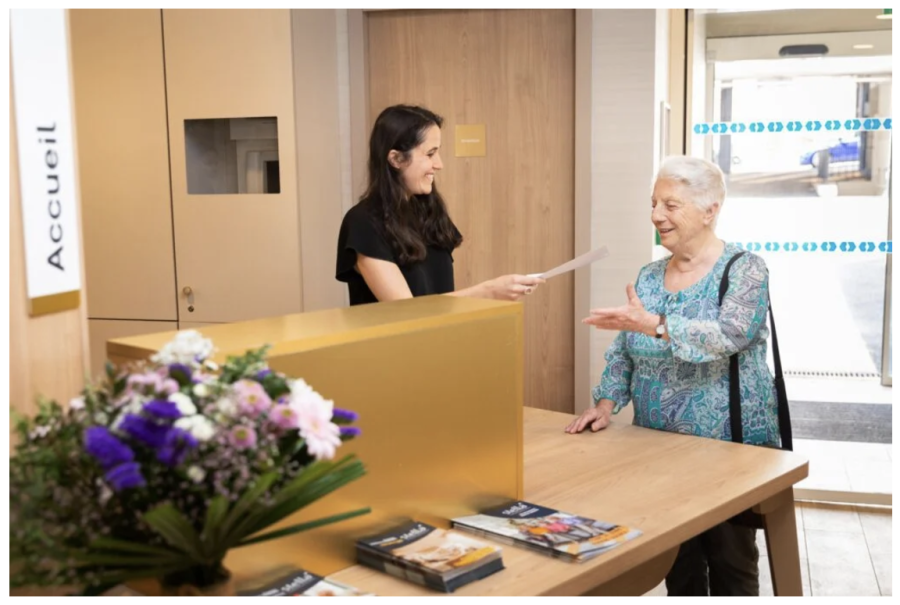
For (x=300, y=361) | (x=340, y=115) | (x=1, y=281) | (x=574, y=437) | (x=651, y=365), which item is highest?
(x=340, y=115)

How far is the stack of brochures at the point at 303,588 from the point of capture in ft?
4.85

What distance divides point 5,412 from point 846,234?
3477 mm

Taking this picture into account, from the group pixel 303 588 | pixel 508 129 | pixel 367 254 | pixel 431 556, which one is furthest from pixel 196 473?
pixel 508 129

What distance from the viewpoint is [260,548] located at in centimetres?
150

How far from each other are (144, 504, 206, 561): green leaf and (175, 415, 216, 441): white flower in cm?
9

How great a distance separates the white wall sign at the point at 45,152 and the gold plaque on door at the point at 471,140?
2.59m

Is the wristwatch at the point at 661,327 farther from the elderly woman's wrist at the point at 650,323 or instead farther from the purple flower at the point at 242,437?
the purple flower at the point at 242,437

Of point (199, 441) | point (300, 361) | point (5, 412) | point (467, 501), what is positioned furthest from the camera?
point (467, 501)

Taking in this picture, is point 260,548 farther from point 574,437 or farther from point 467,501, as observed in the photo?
point 574,437

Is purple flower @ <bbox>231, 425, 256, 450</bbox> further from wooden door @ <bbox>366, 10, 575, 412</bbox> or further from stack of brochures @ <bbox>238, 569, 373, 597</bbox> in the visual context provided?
wooden door @ <bbox>366, 10, 575, 412</bbox>

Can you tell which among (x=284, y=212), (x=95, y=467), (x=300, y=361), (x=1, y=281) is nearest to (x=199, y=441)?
(x=95, y=467)

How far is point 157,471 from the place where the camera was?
121 centimetres

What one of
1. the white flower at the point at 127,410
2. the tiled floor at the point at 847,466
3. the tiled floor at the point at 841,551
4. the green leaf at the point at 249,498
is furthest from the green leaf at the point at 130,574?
the tiled floor at the point at 847,466

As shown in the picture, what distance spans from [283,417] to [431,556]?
486 mm
